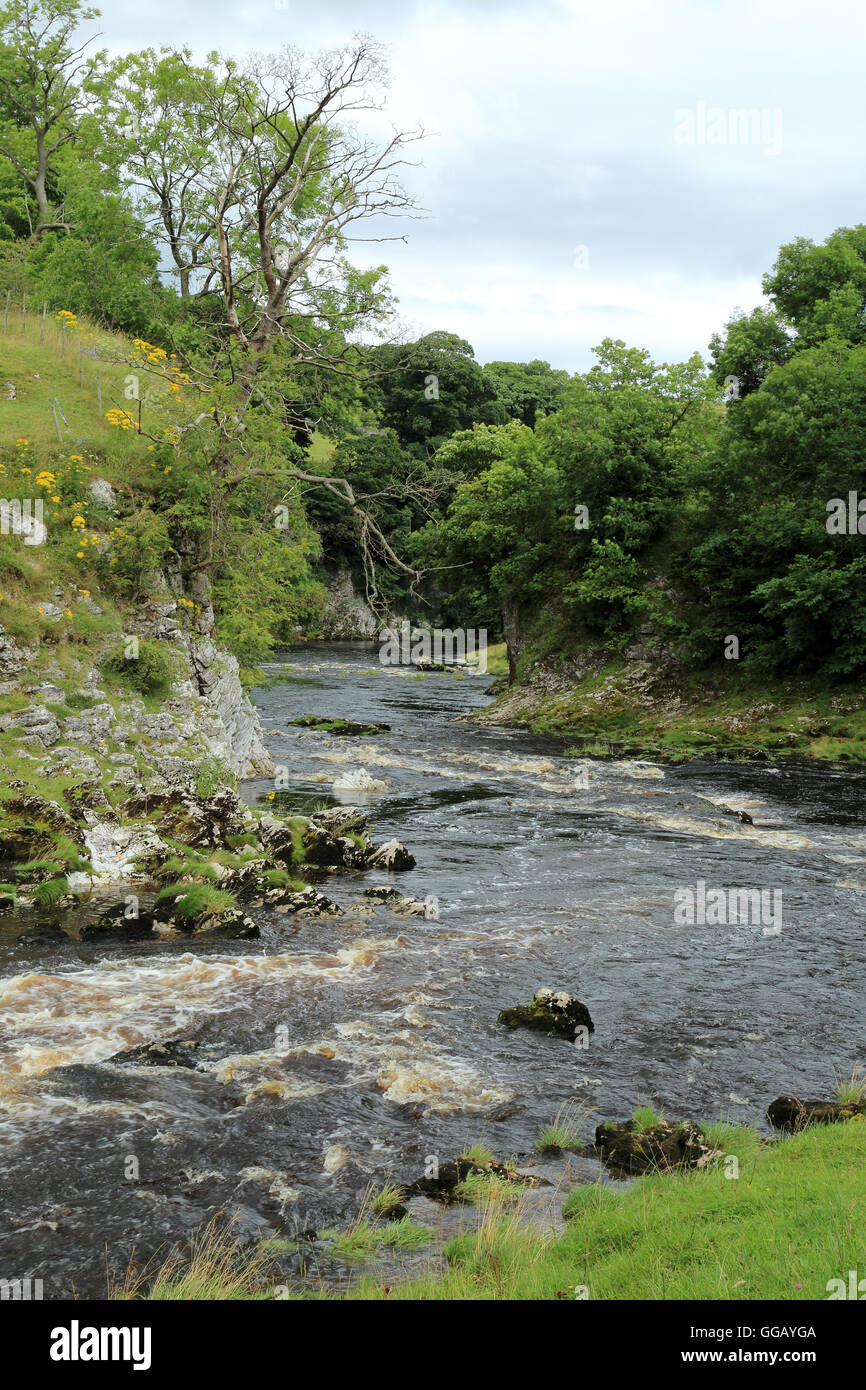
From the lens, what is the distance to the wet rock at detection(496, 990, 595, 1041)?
38.8 feet

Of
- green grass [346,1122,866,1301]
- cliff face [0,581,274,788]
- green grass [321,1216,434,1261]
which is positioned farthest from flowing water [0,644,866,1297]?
cliff face [0,581,274,788]

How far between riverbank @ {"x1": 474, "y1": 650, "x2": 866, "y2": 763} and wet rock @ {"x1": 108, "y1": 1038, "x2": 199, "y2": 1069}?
2449 centimetres

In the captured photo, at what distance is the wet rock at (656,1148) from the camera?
8.59 metres

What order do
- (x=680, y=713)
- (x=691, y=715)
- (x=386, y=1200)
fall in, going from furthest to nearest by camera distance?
(x=680, y=713), (x=691, y=715), (x=386, y=1200)

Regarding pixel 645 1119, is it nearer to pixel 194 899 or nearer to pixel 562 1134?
pixel 562 1134

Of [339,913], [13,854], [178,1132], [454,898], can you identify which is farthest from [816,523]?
[178,1132]

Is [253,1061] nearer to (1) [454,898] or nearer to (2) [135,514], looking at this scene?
(1) [454,898]

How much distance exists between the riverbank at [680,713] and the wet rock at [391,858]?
1567cm

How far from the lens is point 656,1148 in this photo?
8.84 m

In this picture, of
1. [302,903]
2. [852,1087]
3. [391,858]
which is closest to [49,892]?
[302,903]

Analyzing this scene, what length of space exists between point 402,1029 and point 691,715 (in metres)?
27.8

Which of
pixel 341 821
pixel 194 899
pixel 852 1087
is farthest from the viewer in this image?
pixel 341 821

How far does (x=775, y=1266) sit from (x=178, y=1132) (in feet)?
18.8

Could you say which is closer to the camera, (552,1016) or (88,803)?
(552,1016)
